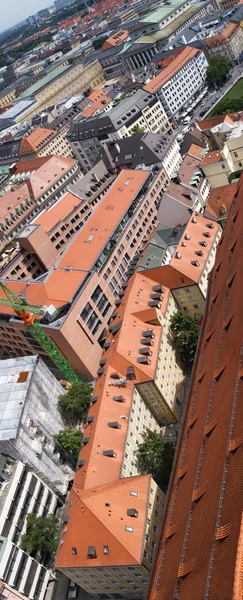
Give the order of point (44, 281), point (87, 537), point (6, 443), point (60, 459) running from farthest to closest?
point (44, 281) < point (60, 459) < point (6, 443) < point (87, 537)

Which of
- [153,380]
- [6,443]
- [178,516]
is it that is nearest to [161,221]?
[153,380]

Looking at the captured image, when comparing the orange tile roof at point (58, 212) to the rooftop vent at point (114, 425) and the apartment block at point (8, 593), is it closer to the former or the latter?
the rooftop vent at point (114, 425)

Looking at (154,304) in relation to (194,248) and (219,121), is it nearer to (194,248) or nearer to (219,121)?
(194,248)

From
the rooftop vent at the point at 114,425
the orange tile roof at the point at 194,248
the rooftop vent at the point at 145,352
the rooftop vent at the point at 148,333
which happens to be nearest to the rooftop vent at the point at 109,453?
the rooftop vent at the point at 114,425

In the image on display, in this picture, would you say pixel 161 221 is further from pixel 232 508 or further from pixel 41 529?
pixel 232 508

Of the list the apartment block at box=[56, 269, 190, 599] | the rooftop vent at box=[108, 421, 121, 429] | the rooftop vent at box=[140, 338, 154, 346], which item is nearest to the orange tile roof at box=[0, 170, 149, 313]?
the apartment block at box=[56, 269, 190, 599]

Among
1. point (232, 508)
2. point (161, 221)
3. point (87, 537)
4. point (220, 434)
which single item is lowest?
point (87, 537)
